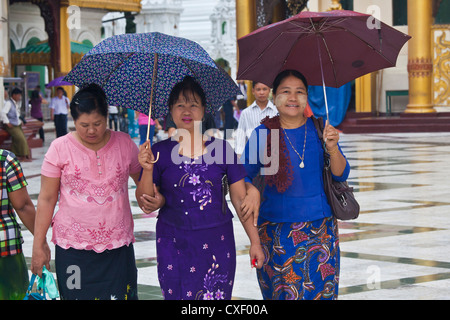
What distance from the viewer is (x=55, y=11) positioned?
2795 centimetres

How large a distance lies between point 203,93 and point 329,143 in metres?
0.66

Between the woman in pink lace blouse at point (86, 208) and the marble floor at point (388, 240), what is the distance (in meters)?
1.63

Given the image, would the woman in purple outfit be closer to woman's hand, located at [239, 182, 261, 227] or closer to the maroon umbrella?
woman's hand, located at [239, 182, 261, 227]

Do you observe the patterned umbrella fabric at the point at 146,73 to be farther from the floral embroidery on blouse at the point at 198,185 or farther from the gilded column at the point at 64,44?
the gilded column at the point at 64,44

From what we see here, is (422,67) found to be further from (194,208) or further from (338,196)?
(194,208)

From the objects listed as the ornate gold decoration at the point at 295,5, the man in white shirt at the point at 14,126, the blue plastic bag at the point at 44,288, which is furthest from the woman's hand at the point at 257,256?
the ornate gold decoration at the point at 295,5

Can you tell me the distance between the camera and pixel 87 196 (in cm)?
433

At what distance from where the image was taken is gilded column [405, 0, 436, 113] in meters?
21.8

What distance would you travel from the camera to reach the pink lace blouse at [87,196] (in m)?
4.32

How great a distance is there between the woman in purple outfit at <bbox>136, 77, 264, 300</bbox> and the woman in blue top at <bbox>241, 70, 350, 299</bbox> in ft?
0.84

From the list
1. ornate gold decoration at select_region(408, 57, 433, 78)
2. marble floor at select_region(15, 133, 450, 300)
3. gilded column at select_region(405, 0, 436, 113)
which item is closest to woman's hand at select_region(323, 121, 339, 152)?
marble floor at select_region(15, 133, 450, 300)

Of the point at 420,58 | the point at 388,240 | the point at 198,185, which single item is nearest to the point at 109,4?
the point at 420,58

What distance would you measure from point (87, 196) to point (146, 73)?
683mm

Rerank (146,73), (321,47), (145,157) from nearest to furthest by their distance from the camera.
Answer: (145,157), (146,73), (321,47)
